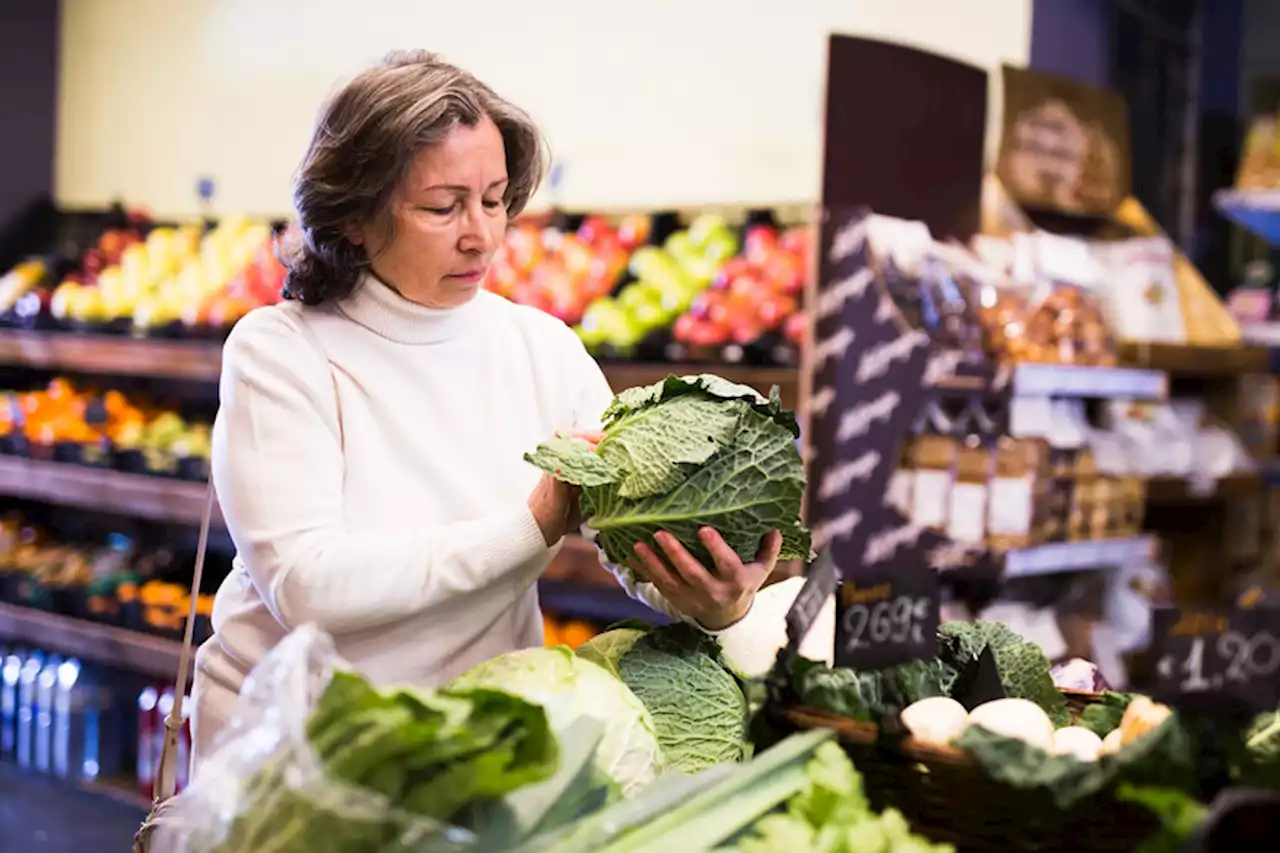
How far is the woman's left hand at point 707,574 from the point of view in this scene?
1633 mm

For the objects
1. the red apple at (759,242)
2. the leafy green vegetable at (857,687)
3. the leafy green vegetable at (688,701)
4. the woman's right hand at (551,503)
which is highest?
the red apple at (759,242)

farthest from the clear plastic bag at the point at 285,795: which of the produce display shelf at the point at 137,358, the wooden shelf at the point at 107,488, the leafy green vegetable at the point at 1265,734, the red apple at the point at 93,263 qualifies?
the red apple at the point at 93,263

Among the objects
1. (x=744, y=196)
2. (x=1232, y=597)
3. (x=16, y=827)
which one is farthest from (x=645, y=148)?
Result: (x=16, y=827)

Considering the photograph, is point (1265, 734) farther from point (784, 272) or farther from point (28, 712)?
point (28, 712)

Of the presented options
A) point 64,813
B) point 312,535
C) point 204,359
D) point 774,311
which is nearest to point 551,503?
point 312,535

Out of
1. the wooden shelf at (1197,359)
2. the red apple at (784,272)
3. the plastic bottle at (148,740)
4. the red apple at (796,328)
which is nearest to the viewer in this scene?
the red apple at (796,328)

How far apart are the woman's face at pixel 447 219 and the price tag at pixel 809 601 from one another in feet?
2.36

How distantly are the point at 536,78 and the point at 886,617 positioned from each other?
169 inches

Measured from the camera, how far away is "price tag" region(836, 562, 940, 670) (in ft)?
4.42

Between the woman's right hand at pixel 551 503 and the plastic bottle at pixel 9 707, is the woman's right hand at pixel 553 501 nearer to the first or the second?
the woman's right hand at pixel 551 503

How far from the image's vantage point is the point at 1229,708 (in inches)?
47.1

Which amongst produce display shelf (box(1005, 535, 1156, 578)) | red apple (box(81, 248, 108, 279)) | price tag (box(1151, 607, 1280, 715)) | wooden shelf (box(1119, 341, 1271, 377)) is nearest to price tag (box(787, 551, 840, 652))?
price tag (box(1151, 607, 1280, 715))

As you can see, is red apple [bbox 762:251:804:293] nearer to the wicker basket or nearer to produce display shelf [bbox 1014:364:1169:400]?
produce display shelf [bbox 1014:364:1169:400]

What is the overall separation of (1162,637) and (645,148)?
4055 mm
